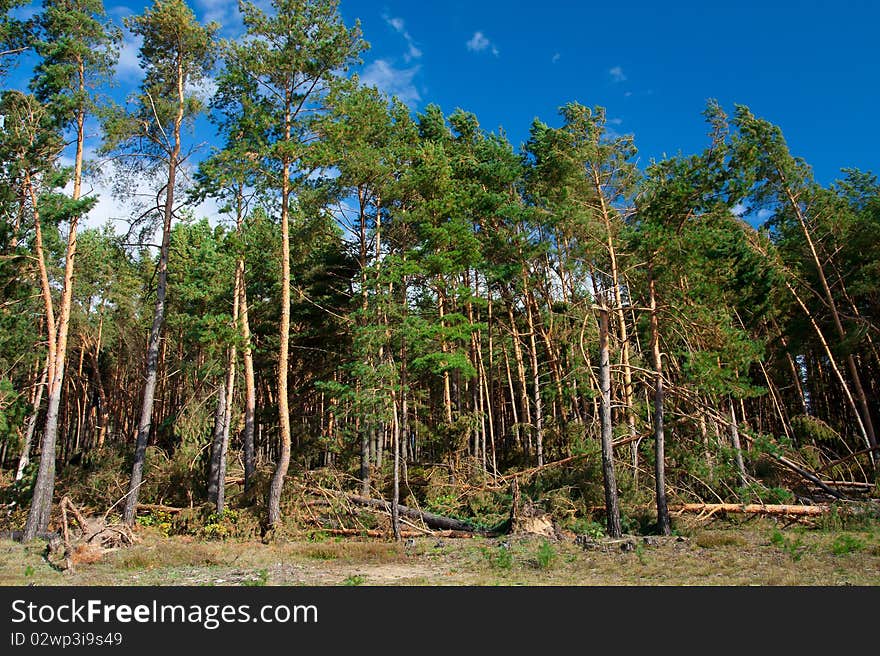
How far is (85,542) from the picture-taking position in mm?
12469

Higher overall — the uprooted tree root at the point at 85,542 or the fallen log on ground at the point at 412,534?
the uprooted tree root at the point at 85,542

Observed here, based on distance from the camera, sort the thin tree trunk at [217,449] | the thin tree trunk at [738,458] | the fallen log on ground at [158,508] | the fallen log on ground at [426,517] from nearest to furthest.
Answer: the thin tree trunk at [738,458], the fallen log on ground at [426,517], the thin tree trunk at [217,449], the fallen log on ground at [158,508]

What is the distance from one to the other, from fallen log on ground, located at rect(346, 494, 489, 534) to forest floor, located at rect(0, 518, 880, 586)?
0.96 m

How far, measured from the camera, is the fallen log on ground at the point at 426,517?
49.8 ft

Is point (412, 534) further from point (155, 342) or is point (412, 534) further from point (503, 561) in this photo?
point (155, 342)

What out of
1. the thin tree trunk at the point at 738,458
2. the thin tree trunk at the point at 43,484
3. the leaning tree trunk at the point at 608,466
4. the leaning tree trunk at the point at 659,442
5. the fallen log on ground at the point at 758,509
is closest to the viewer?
the leaning tree trunk at the point at 608,466

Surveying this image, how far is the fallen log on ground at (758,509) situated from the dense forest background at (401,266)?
32 centimetres

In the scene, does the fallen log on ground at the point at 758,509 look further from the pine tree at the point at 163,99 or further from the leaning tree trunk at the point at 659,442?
the pine tree at the point at 163,99

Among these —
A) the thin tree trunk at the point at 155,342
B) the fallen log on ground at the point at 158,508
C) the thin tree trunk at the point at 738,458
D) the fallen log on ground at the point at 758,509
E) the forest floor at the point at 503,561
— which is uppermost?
the thin tree trunk at the point at 155,342

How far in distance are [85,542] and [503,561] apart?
29.9ft

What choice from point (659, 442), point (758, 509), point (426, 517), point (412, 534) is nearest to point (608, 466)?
point (659, 442)

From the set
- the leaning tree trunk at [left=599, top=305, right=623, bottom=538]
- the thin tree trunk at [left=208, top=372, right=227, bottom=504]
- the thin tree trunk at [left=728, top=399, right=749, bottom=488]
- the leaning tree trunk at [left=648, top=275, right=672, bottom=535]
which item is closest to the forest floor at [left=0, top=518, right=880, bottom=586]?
the leaning tree trunk at [left=648, top=275, right=672, bottom=535]

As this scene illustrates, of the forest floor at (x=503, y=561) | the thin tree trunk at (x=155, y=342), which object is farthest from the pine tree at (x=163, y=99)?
the forest floor at (x=503, y=561)

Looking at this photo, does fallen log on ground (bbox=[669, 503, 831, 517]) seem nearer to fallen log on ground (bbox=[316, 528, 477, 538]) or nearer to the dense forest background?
the dense forest background
